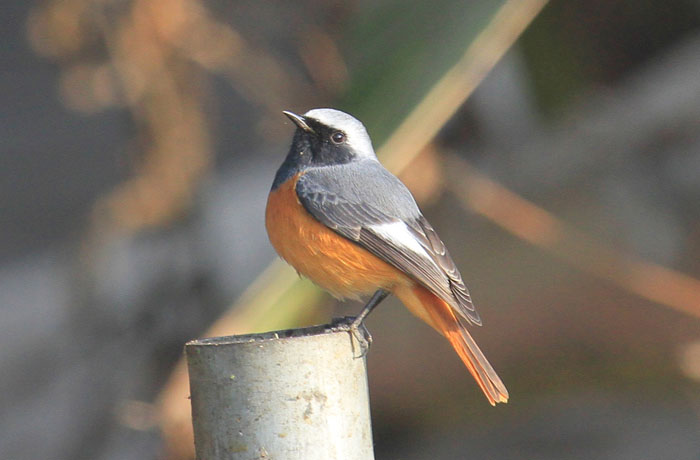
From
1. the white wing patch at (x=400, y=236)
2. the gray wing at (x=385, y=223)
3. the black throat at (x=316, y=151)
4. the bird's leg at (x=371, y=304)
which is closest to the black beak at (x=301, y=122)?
the black throat at (x=316, y=151)

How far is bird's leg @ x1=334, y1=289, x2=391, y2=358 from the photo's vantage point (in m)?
2.32

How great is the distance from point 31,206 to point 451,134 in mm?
4487

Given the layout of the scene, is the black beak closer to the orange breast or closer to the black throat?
the black throat

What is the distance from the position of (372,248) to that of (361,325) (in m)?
0.26

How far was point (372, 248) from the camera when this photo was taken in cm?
286

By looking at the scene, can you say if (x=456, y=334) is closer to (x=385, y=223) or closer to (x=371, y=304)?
(x=371, y=304)

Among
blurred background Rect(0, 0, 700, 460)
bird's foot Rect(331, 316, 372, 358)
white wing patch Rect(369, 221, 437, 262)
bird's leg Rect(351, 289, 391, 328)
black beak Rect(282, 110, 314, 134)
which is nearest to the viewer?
bird's foot Rect(331, 316, 372, 358)

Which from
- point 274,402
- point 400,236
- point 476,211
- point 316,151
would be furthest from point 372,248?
point 476,211

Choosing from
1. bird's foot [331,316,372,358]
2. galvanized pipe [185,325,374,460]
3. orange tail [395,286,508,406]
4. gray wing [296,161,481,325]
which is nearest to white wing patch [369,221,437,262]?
gray wing [296,161,481,325]

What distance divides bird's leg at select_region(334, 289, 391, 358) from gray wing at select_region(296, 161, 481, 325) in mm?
164

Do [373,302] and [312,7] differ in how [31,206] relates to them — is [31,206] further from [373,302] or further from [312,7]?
[373,302]

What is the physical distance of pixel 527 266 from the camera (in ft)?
15.6

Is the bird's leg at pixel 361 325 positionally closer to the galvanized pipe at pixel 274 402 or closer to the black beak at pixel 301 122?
the galvanized pipe at pixel 274 402

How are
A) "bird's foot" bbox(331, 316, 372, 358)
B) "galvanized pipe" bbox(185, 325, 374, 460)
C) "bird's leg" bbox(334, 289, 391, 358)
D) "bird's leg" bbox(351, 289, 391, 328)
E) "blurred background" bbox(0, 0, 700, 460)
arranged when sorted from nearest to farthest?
"galvanized pipe" bbox(185, 325, 374, 460) < "bird's foot" bbox(331, 316, 372, 358) < "bird's leg" bbox(334, 289, 391, 358) < "bird's leg" bbox(351, 289, 391, 328) < "blurred background" bbox(0, 0, 700, 460)
